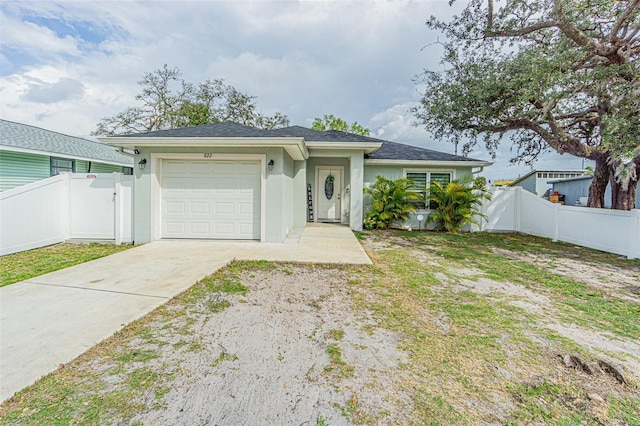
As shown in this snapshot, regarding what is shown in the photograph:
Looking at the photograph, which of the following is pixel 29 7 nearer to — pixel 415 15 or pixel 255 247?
pixel 255 247

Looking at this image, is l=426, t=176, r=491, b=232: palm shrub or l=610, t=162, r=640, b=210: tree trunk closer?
l=610, t=162, r=640, b=210: tree trunk

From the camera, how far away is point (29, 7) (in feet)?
24.7

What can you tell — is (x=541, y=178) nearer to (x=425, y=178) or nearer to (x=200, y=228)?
(x=425, y=178)

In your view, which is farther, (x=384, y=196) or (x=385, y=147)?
(x=385, y=147)

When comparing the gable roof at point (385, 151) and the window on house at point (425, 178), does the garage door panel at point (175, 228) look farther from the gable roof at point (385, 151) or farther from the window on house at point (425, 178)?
the window on house at point (425, 178)

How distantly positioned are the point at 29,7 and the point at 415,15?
36.8ft

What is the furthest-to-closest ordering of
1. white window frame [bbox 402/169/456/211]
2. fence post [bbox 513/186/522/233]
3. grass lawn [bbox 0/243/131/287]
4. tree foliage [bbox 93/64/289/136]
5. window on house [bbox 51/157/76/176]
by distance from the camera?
tree foliage [bbox 93/64/289/136] < window on house [bbox 51/157/76/176] < white window frame [bbox 402/169/456/211] < fence post [bbox 513/186/522/233] < grass lawn [bbox 0/243/131/287]

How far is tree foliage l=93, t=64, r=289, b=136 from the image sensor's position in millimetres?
21828

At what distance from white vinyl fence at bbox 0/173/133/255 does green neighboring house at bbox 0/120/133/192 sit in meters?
4.41

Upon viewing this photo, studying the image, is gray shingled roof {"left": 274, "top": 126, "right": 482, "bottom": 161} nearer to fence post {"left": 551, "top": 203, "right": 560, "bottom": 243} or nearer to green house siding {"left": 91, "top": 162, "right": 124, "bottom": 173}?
fence post {"left": 551, "top": 203, "right": 560, "bottom": 243}

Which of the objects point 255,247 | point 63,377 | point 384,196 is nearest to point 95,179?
point 255,247

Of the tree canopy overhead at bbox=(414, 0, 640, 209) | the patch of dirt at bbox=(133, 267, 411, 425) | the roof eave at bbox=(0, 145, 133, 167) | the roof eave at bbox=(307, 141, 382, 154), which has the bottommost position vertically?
the patch of dirt at bbox=(133, 267, 411, 425)

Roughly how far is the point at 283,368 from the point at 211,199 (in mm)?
6086

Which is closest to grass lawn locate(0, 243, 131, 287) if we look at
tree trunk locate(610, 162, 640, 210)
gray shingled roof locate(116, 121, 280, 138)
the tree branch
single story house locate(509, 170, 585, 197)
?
gray shingled roof locate(116, 121, 280, 138)
